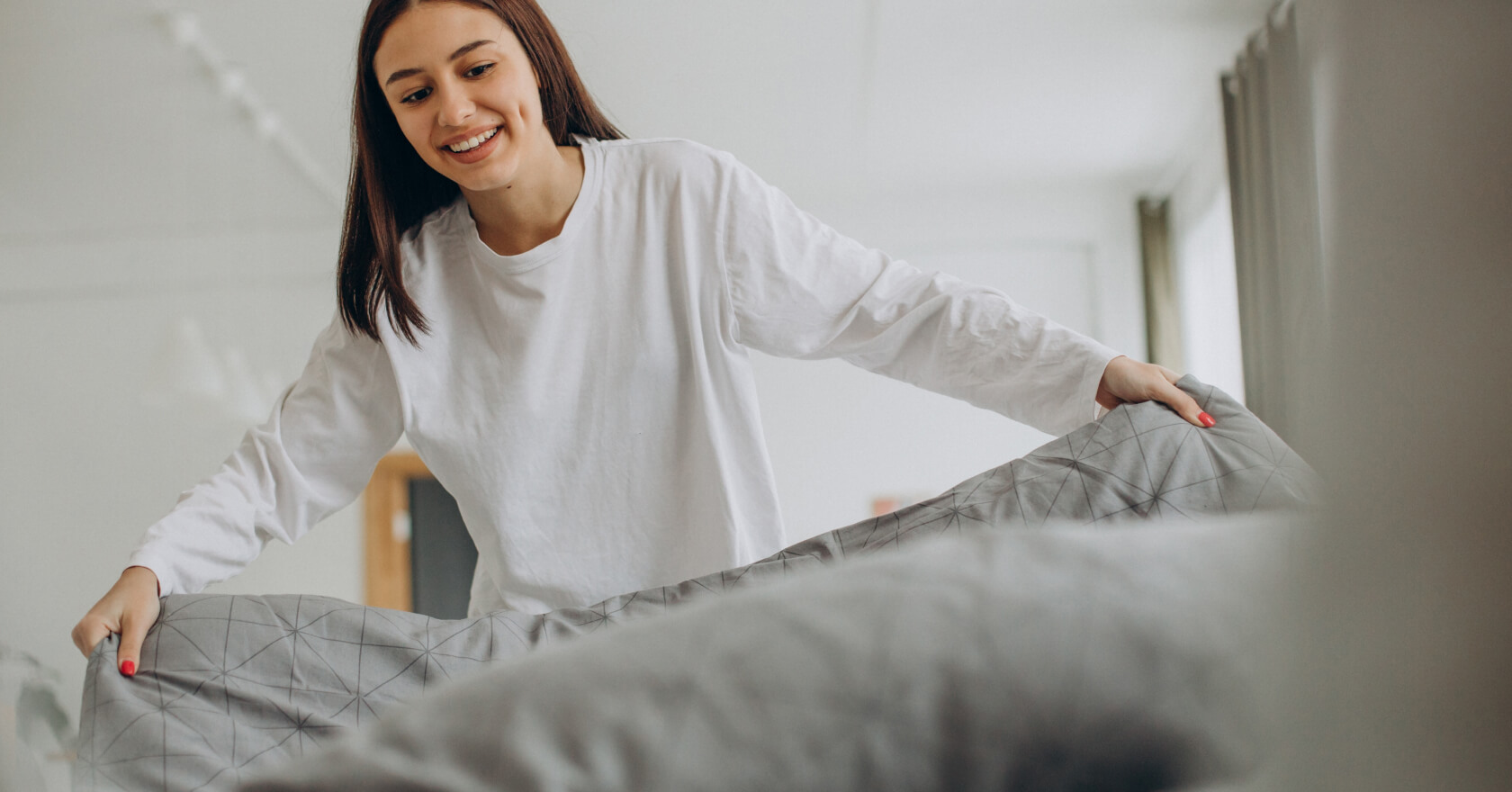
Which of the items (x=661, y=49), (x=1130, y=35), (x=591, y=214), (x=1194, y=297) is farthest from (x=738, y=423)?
(x=1194, y=297)

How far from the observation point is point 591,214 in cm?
118

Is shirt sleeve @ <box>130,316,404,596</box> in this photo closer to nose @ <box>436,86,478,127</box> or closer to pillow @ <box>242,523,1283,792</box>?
nose @ <box>436,86,478,127</box>

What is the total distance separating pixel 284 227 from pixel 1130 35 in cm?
373

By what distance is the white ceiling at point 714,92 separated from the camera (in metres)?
3.34

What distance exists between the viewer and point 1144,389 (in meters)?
0.83

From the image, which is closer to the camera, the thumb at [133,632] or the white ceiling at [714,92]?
the thumb at [133,632]

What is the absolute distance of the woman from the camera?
1.12 metres

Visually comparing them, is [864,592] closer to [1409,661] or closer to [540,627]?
[1409,661]

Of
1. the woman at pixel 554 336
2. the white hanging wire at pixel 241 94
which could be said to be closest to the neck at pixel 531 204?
the woman at pixel 554 336

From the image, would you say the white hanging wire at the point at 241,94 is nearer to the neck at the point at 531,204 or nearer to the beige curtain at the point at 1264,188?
the neck at the point at 531,204

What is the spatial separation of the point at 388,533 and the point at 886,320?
416 cm

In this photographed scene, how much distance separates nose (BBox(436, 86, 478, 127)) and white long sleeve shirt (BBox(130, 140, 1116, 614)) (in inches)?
5.6

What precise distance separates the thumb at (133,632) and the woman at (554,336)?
0.31m

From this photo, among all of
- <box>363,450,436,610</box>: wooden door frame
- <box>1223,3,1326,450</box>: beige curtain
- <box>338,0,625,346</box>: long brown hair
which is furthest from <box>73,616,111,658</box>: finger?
<box>363,450,436,610</box>: wooden door frame
